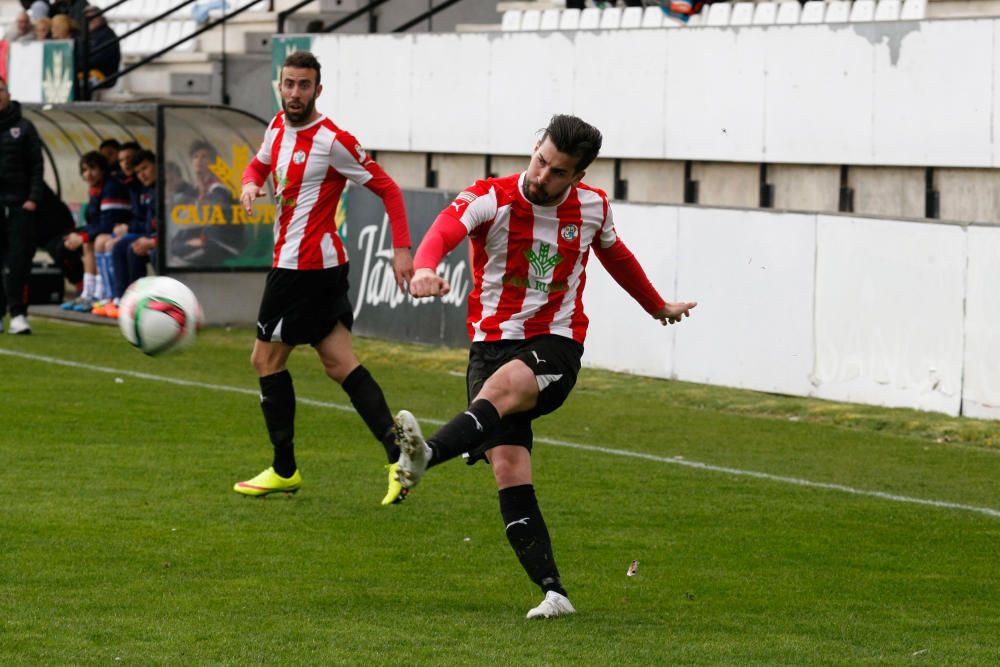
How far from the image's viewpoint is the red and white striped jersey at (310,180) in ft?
27.1

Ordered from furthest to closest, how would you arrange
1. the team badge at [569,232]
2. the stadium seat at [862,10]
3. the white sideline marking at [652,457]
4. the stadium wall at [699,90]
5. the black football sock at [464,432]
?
1. the stadium seat at [862,10]
2. the stadium wall at [699,90]
3. the white sideline marking at [652,457]
4. the team badge at [569,232]
5. the black football sock at [464,432]

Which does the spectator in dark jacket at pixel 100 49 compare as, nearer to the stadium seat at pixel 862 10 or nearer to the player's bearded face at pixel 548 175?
the stadium seat at pixel 862 10

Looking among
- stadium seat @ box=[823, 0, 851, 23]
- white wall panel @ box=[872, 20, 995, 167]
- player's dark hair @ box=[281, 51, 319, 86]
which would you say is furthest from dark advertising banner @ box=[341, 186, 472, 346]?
player's dark hair @ box=[281, 51, 319, 86]

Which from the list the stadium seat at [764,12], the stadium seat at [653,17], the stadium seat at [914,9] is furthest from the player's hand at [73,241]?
the stadium seat at [914,9]

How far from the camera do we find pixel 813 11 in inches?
586

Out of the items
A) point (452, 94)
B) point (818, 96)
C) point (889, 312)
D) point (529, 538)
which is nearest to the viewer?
point (529, 538)

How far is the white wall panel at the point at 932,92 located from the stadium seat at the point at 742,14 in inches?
106

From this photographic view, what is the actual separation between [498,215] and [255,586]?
5.31ft

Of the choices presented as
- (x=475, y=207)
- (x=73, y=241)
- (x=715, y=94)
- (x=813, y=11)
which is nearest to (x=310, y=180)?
(x=475, y=207)

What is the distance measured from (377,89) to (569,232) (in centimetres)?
1208

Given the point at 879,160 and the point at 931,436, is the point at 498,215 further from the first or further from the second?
the point at 879,160

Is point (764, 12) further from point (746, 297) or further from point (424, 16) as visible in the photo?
point (424, 16)

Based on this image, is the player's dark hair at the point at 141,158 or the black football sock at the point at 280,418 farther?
the player's dark hair at the point at 141,158

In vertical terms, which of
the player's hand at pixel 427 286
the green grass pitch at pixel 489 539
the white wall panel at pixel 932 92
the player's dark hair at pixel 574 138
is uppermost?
the white wall panel at pixel 932 92
